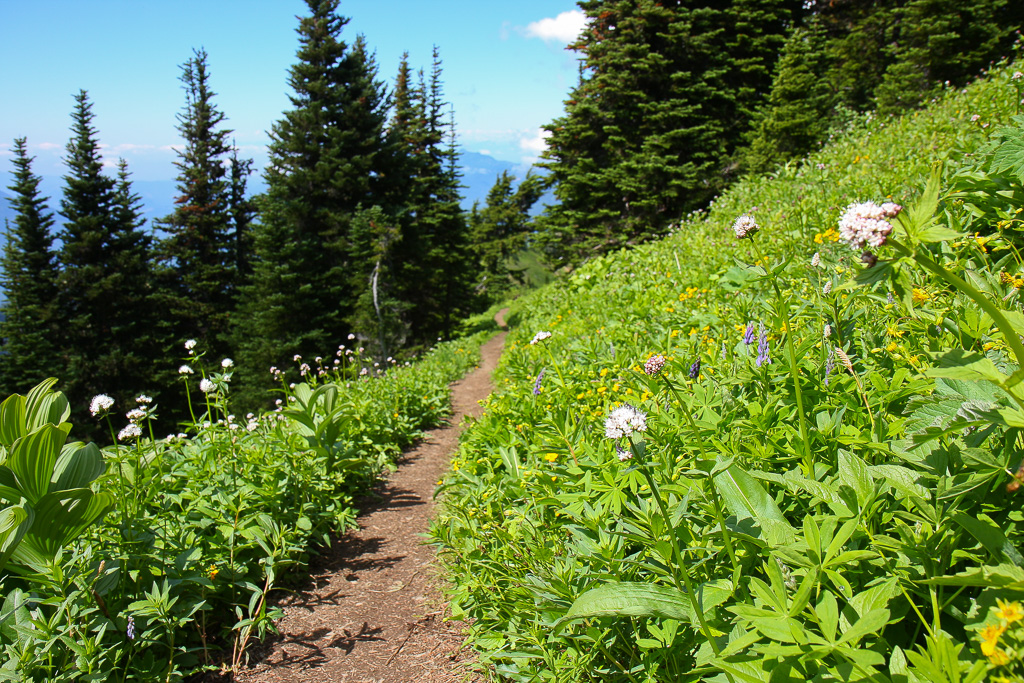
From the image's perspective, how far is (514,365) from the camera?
5.40 m

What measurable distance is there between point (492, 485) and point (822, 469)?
6.11 feet

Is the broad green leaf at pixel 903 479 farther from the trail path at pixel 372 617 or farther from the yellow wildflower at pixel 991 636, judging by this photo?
the trail path at pixel 372 617

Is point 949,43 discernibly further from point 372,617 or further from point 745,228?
point 372,617

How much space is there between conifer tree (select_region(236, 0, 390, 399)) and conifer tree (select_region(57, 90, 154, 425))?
5.12m

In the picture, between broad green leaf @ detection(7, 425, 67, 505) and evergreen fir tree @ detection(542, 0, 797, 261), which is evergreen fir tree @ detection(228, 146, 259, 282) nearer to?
evergreen fir tree @ detection(542, 0, 797, 261)

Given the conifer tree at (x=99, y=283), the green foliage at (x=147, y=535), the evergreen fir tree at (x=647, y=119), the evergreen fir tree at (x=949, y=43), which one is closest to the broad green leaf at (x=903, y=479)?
the green foliage at (x=147, y=535)

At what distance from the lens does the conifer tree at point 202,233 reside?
83.1 feet

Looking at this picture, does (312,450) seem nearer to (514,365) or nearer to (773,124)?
(514,365)

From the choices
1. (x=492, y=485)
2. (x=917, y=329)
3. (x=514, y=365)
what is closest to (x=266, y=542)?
(x=492, y=485)

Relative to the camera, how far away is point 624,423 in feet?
4.21

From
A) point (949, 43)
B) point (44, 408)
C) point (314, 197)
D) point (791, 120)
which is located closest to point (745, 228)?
point (44, 408)

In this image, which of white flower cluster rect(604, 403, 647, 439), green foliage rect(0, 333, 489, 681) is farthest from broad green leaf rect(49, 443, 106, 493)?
white flower cluster rect(604, 403, 647, 439)

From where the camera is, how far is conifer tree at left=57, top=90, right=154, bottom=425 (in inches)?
842

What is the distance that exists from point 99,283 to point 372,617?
25347 millimetres
